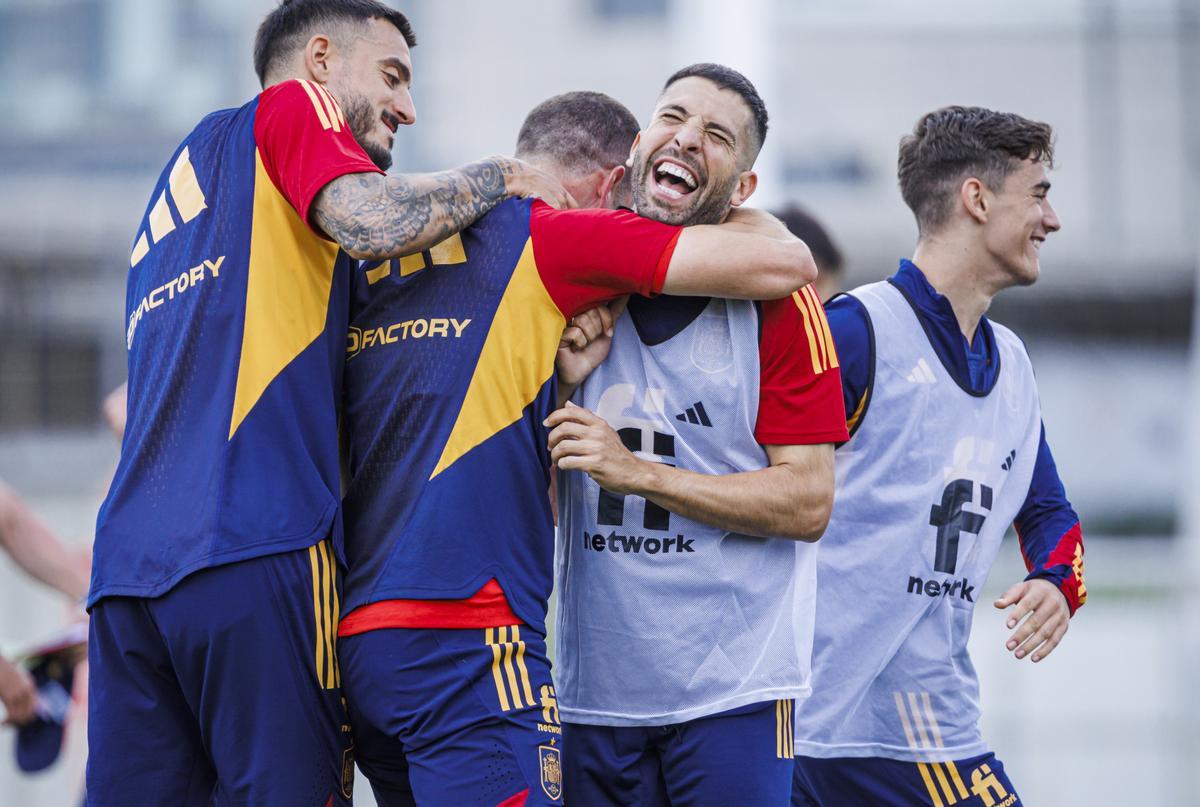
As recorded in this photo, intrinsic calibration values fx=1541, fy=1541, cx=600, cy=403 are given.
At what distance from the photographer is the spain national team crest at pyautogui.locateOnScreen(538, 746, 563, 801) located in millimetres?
3424

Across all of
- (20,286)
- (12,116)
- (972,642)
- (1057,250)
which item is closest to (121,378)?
(20,286)

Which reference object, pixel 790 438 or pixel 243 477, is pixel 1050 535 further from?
pixel 243 477

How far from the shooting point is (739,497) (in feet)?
12.1

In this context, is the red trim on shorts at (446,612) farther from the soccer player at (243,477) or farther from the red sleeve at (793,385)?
the red sleeve at (793,385)

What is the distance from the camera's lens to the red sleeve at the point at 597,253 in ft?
11.7

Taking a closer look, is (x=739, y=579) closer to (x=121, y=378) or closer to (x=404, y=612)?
(x=404, y=612)

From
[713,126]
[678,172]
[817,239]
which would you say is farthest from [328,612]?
[817,239]

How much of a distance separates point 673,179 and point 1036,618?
1710 millimetres

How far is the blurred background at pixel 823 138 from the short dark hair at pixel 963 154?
1520cm

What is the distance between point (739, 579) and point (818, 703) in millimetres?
913

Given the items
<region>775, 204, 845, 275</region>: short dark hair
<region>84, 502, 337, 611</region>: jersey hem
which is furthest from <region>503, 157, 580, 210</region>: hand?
<region>775, 204, 845, 275</region>: short dark hair

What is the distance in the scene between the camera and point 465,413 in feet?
11.6

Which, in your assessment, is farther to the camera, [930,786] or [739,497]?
[930,786]

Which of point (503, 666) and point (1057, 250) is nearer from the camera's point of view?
point (503, 666)
